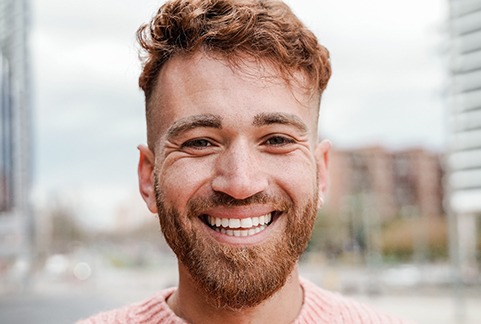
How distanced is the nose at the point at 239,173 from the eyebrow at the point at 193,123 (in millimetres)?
77

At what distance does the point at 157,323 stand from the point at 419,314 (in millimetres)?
21026

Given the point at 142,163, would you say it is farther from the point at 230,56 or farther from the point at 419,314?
the point at 419,314

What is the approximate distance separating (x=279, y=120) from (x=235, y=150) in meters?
0.15

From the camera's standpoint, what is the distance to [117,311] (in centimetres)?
222

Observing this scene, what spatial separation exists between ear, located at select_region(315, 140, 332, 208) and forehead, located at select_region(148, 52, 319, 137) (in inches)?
4.7

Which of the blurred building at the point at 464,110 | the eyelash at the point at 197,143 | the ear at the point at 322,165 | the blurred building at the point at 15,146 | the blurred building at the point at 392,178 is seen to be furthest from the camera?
the blurred building at the point at 392,178

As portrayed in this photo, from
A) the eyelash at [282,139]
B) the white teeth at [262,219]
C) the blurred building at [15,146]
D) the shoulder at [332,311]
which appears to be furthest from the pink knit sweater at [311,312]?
the blurred building at [15,146]

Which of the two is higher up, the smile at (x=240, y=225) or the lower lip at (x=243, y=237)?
the smile at (x=240, y=225)

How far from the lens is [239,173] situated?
1.78m

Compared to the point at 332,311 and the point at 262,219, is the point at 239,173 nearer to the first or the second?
the point at 262,219

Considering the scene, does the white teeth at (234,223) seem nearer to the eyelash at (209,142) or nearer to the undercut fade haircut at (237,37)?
the eyelash at (209,142)

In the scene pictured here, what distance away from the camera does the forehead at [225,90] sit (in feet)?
6.10

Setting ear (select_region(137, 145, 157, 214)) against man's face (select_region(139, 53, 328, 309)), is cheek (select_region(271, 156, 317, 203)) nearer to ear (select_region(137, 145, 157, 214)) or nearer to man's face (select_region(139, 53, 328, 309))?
man's face (select_region(139, 53, 328, 309))

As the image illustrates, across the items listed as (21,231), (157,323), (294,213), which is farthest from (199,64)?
(21,231)
